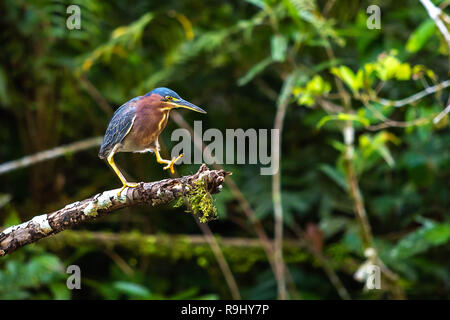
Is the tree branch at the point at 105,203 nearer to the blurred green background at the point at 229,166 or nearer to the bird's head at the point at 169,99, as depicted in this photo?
the bird's head at the point at 169,99

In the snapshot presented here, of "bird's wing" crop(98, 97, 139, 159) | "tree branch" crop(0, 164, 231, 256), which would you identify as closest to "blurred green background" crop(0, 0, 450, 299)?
"tree branch" crop(0, 164, 231, 256)

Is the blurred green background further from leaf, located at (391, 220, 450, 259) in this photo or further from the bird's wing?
the bird's wing

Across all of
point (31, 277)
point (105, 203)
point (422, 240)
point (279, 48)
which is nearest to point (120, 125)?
point (105, 203)

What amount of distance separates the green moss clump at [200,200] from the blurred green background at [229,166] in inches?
105

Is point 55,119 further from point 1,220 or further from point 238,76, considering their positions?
point 238,76

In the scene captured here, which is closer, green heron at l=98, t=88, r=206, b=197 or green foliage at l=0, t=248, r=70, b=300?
green heron at l=98, t=88, r=206, b=197

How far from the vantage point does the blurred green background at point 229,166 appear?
441 centimetres

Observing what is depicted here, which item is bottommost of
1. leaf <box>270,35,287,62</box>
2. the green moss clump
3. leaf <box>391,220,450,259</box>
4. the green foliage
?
the green moss clump

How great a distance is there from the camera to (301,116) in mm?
5367

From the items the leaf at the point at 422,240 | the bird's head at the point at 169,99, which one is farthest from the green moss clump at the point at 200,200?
the leaf at the point at 422,240

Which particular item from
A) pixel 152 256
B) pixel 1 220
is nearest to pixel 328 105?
pixel 152 256

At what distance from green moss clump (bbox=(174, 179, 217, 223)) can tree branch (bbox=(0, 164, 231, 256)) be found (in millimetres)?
14

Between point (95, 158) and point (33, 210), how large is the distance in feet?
2.70

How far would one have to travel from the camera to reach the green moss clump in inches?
57.6
